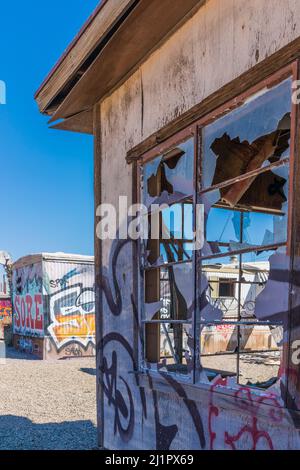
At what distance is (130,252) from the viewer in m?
3.57

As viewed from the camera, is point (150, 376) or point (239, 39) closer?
point (239, 39)

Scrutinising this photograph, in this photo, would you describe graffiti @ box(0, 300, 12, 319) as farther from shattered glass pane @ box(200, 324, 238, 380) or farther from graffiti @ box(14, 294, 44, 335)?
shattered glass pane @ box(200, 324, 238, 380)

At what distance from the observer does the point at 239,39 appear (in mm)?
2438

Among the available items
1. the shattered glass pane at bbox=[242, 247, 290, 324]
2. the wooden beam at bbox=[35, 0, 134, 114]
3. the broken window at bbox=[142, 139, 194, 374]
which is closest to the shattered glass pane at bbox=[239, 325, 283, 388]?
the broken window at bbox=[142, 139, 194, 374]

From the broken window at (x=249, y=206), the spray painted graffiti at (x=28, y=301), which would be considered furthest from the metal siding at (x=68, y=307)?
the broken window at (x=249, y=206)

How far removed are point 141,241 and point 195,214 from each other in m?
0.78

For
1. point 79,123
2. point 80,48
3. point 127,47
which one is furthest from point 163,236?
point 79,123

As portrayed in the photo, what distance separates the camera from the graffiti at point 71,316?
12.1m

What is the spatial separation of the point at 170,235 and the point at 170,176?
741 millimetres

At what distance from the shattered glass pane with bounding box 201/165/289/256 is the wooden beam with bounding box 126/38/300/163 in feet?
2.88
